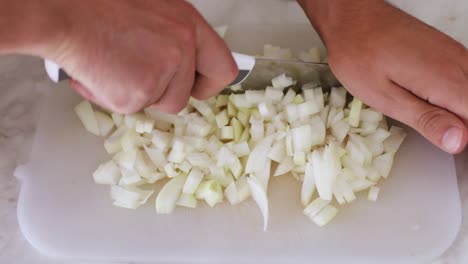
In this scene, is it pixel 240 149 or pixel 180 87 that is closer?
pixel 180 87

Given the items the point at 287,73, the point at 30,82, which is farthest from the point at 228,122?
the point at 30,82

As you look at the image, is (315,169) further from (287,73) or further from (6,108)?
(6,108)

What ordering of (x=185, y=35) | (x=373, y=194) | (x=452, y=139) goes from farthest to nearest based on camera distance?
(x=373, y=194)
(x=452, y=139)
(x=185, y=35)

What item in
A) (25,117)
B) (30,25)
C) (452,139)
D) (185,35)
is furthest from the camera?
(25,117)

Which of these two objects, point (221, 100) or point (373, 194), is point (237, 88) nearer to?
point (221, 100)

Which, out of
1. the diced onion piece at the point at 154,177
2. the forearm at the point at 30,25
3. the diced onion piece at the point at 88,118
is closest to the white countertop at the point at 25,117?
the diced onion piece at the point at 88,118

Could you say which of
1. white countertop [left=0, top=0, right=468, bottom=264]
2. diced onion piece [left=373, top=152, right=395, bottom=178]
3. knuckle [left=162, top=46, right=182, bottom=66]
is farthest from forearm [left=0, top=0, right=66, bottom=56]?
diced onion piece [left=373, top=152, right=395, bottom=178]

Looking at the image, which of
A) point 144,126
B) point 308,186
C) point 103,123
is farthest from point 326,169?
point 103,123

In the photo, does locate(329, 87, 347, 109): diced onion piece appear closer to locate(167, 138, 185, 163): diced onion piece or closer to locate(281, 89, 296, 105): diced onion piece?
locate(281, 89, 296, 105): diced onion piece
